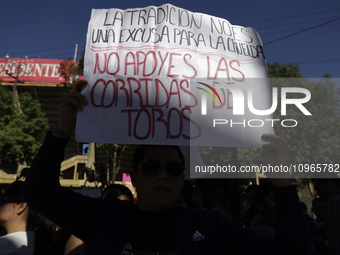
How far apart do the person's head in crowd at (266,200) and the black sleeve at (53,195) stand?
1.94 metres

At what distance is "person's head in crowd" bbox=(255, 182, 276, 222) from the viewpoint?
9.12ft

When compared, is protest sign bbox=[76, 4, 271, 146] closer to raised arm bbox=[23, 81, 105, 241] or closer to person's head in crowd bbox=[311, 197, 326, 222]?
raised arm bbox=[23, 81, 105, 241]

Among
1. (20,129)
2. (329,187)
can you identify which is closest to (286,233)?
(329,187)

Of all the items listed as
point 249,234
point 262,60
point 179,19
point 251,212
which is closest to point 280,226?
point 249,234

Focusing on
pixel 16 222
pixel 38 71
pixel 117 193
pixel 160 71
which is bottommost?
pixel 16 222

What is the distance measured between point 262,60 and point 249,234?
4.96ft

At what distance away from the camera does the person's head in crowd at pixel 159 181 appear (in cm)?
148

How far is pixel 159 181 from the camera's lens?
4.94 ft

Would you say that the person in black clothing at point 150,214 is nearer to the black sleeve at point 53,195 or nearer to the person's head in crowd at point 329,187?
the black sleeve at point 53,195

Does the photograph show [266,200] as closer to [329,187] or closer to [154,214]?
[329,187]

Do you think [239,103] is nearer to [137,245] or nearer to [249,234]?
[249,234]

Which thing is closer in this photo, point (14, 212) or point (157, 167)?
point (157, 167)

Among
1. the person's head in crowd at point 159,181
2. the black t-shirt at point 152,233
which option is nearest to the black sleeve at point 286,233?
the black t-shirt at point 152,233

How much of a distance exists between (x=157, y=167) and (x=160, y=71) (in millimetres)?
960
